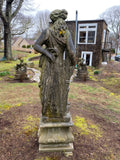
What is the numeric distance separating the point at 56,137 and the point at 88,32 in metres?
15.9

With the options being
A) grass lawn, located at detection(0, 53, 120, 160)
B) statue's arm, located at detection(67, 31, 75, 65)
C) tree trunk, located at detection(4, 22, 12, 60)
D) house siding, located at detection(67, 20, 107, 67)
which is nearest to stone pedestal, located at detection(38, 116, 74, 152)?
grass lawn, located at detection(0, 53, 120, 160)

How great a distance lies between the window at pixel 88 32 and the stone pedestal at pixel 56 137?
15.4m

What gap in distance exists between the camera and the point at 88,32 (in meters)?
16.0

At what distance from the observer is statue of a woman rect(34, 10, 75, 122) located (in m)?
2.18

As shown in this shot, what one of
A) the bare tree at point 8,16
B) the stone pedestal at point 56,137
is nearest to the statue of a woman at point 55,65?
the stone pedestal at point 56,137

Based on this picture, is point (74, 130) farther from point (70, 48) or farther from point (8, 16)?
point (8, 16)

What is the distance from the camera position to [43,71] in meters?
2.31

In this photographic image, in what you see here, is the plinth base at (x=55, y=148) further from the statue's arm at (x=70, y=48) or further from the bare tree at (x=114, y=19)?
the bare tree at (x=114, y=19)

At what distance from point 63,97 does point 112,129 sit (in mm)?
2314

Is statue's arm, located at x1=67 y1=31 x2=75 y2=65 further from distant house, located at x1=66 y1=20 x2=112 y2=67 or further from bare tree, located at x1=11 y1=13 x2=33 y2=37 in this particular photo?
bare tree, located at x1=11 y1=13 x2=33 y2=37

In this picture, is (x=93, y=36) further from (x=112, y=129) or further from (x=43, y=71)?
(x=43, y=71)

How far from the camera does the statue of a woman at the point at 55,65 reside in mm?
2178

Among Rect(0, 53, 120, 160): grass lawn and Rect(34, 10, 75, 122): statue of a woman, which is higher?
Rect(34, 10, 75, 122): statue of a woman

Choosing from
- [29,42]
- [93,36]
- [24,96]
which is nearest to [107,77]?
[93,36]
